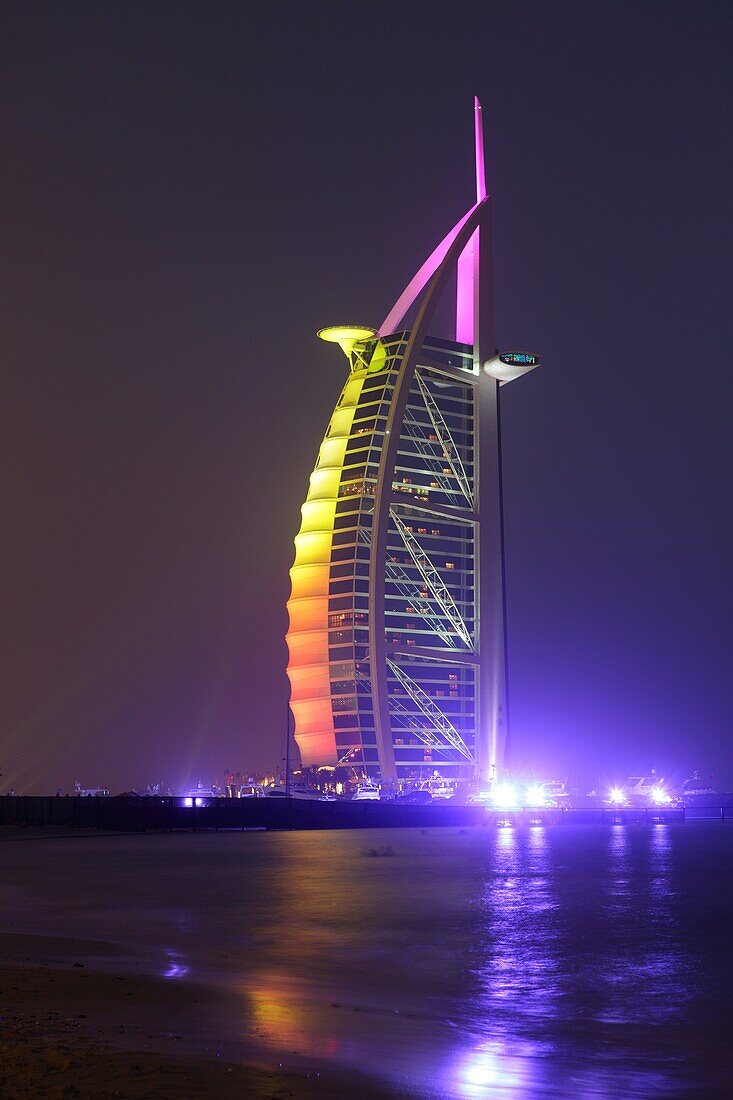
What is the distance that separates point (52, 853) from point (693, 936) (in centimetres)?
3044

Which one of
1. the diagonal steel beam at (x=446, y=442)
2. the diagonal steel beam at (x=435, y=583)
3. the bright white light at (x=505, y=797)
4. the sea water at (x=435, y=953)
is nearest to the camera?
the sea water at (x=435, y=953)

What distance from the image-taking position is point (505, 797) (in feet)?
482

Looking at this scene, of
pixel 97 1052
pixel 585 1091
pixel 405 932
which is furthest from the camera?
pixel 405 932

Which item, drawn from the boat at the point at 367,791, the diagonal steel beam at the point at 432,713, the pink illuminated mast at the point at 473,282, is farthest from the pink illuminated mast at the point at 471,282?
the boat at the point at 367,791

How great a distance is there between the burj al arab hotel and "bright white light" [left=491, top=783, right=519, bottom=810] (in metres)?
2.65

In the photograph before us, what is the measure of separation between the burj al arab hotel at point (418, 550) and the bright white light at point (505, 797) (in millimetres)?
2650

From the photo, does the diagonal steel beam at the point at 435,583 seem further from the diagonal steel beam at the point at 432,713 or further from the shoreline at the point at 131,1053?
the shoreline at the point at 131,1053

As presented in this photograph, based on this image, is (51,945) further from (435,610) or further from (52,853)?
(435,610)

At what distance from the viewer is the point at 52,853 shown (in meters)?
51.4

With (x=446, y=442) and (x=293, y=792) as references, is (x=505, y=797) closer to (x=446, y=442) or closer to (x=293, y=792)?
(x=293, y=792)

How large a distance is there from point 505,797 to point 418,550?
31932 mm

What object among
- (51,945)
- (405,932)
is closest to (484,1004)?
(51,945)

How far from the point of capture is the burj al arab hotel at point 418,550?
150875 millimetres

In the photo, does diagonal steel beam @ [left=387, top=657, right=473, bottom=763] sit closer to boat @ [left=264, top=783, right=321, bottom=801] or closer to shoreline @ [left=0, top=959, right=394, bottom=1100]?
boat @ [left=264, top=783, right=321, bottom=801]
